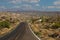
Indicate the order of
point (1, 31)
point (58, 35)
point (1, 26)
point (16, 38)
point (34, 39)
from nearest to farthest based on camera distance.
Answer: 1. point (34, 39)
2. point (16, 38)
3. point (58, 35)
4. point (1, 31)
5. point (1, 26)

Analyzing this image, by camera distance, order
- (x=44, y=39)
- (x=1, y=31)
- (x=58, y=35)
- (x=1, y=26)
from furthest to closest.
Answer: (x=1, y=26) → (x=1, y=31) → (x=58, y=35) → (x=44, y=39)

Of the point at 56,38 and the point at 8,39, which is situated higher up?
the point at 8,39

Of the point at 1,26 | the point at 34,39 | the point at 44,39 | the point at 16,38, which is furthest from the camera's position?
the point at 1,26

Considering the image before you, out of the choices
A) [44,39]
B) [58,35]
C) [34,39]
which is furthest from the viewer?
[58,35]

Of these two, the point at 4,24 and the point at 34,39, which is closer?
the point at 34,39

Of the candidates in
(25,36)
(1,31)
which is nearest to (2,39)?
(25,36)

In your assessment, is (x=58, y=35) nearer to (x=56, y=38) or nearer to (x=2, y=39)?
(x=56, y=38)

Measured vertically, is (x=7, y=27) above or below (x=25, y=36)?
below

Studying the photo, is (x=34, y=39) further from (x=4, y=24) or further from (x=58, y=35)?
(x=4, y=24)

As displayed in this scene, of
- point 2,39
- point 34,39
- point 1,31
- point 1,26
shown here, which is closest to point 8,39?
point 2,39
